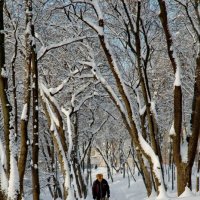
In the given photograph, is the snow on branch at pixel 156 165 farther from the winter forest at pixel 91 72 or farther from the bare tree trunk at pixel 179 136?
the bare tree trunk at pixel 179 136

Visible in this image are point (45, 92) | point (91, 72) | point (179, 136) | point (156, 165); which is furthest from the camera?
point (91, 72)

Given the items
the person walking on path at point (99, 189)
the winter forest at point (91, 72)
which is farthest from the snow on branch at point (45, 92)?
the person walking on path at point (99, 189)

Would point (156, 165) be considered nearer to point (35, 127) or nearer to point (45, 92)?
point (35, 127)

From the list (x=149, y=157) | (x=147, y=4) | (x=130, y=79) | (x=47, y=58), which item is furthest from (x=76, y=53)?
(x=149, y=157)

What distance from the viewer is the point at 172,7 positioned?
13148 millimetres

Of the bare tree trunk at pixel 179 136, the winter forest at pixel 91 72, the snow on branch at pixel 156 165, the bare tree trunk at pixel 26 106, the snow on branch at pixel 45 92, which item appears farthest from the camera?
the snow on branch at pixel 45 92

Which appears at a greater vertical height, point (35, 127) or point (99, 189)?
point (35, 127)

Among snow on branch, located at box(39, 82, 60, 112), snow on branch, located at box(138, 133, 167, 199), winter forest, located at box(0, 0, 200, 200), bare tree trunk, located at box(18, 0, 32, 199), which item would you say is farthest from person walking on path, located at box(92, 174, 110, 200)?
bare tree trunk, located at box(18, 0, 32, 199)

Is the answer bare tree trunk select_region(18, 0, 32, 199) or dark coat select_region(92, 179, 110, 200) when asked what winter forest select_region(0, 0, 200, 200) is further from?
dark coat select_region(92, 179, 110, 200)

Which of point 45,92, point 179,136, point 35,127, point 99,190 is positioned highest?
point 45,92

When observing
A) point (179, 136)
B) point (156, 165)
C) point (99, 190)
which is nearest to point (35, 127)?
point (156, 165)

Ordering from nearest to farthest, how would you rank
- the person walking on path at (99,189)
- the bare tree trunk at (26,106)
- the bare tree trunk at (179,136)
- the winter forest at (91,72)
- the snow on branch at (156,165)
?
the bare tree trunk at (26,106) → the winter forest at (91,72) → the bare tree trunk at (179,136) → the snow on branch at (156,165) → the person walking on path at (99,189)

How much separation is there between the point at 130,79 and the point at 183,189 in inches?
341

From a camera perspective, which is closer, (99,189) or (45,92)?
(45,92)
